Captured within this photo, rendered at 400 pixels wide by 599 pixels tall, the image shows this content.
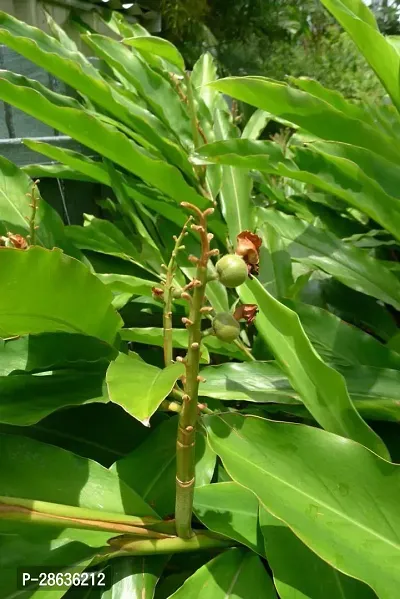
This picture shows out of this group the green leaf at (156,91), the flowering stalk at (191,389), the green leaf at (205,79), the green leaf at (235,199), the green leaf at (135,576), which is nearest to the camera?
the flowering stalk at (191,389)

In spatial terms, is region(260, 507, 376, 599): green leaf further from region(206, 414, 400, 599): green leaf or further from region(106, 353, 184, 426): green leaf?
region(106, 353, 184, 426): green leaf

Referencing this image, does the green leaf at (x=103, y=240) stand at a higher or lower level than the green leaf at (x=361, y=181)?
lower

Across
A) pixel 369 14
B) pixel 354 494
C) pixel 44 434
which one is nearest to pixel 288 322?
pixel 354 494

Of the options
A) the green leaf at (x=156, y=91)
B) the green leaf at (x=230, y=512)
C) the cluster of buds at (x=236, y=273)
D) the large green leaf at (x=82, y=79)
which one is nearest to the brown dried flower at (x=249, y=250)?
the cluster of buds at (x=236, y=273)

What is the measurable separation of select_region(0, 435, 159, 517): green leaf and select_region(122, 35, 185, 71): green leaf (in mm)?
544

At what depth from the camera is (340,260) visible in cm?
72

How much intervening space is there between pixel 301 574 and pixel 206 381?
21cm

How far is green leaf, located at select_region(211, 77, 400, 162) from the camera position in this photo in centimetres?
61

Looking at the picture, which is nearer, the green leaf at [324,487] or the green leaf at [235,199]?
the green leaf at [324,487]

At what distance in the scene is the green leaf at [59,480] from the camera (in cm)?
48

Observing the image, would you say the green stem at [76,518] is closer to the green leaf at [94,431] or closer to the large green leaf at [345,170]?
the green leaf at [94,431]

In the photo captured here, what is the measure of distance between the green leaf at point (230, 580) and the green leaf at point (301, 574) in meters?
0.04

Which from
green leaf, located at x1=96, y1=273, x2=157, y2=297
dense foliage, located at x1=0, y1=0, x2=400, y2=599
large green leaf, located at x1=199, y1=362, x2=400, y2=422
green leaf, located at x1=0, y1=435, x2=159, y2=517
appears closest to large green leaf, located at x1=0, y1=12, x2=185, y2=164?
dense foliage, located at x1=0, y1=0, x2=400, y2=599

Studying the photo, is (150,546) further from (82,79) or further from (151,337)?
(82,79)
